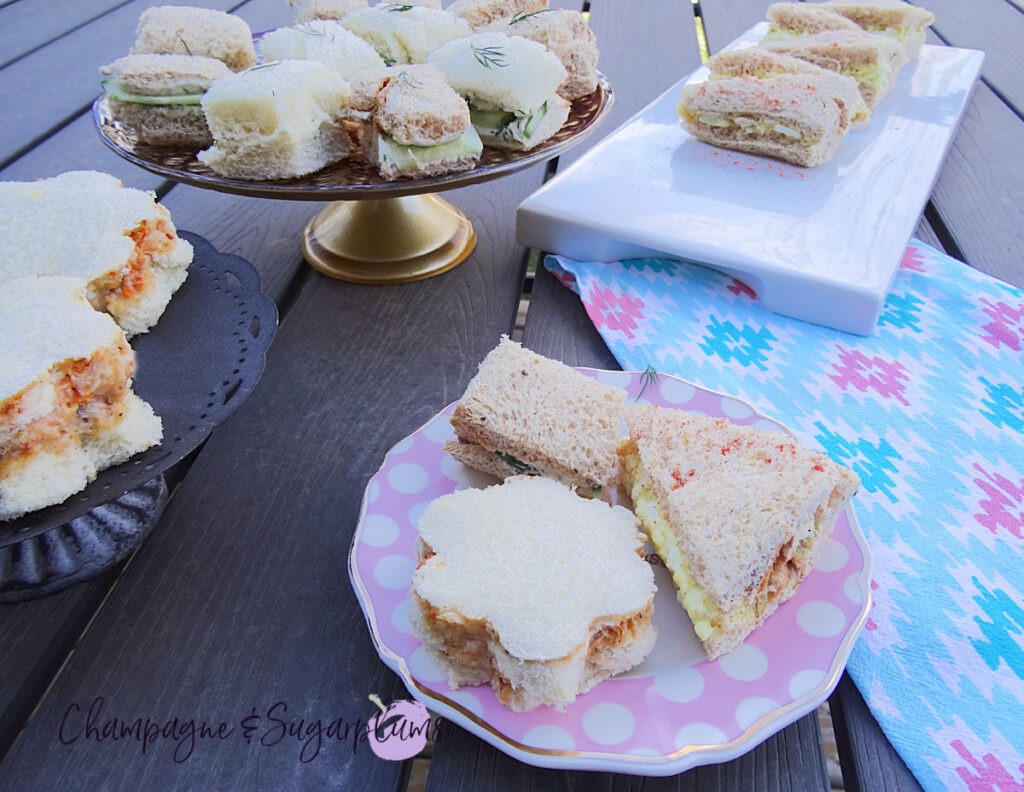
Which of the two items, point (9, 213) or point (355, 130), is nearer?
point (9, 213)

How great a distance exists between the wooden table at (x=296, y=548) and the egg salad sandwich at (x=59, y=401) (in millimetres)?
211

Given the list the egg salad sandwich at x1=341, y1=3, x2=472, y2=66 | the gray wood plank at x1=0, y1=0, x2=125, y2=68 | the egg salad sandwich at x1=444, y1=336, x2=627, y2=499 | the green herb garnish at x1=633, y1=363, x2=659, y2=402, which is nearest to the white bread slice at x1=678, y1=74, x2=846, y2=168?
A: the egg salad sandwich at x1=341, y1=3, x2=472, y2=66

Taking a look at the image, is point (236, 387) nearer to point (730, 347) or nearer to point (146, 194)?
point (146, 194)

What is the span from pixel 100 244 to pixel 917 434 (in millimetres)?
1202

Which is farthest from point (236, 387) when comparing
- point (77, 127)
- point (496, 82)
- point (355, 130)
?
point (77, 127)

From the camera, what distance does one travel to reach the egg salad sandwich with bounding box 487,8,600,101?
4.74 feet

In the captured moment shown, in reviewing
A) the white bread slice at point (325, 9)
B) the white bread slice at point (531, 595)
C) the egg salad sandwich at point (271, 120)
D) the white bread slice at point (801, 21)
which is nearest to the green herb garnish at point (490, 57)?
the egg salad sandwich at point (271, 120)

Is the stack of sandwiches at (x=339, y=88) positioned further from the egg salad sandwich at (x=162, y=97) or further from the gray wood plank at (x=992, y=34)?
the gray wood plank at (x=992, y=34)

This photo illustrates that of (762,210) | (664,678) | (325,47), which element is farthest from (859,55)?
(664,678)

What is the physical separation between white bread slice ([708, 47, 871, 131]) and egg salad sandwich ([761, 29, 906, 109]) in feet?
0.12

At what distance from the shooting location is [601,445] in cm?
95

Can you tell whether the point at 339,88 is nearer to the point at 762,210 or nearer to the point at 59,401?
the point at 59,401

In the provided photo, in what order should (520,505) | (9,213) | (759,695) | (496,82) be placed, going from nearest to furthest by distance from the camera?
(759,695)
(520,505)
(9,213)
(496,82)

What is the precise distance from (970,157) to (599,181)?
1070mm
